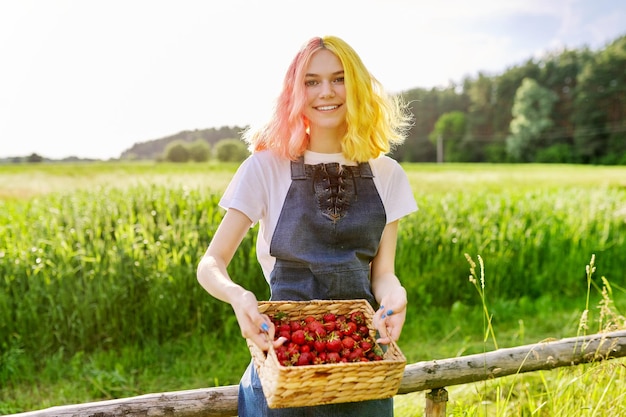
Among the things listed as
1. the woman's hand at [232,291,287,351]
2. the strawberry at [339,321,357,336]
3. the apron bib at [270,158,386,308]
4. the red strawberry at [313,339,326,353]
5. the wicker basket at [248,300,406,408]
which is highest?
the apron bib at [270,158,386,308]

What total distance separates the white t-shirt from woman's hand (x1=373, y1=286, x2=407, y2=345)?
1.16 feet

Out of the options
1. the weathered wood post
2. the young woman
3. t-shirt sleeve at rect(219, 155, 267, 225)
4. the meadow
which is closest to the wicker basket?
the young woman

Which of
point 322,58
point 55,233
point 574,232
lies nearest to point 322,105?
point 322,58

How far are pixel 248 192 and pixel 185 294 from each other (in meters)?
3.03

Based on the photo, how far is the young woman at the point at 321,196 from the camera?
6.36ft

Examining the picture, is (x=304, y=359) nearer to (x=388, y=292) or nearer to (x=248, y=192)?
(x=388, y=292)

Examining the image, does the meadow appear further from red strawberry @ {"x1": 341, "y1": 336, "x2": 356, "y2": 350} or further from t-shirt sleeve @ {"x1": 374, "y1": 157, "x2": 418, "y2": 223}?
red strawberry @ {"x1": 341, "y1": 336, "x2": 356, "y2": 350}

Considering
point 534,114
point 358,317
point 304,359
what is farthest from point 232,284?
point 534,114

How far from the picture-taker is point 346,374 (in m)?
1.47

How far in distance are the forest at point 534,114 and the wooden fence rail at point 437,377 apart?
3244cm

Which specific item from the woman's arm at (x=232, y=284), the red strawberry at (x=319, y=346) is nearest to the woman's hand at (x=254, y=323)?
the woman's arm at (x=232, y=284)

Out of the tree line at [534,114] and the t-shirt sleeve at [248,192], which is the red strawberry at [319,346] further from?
the tree line at [534,114]

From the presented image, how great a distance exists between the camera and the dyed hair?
202cm

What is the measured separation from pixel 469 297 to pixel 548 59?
42.2 meters
